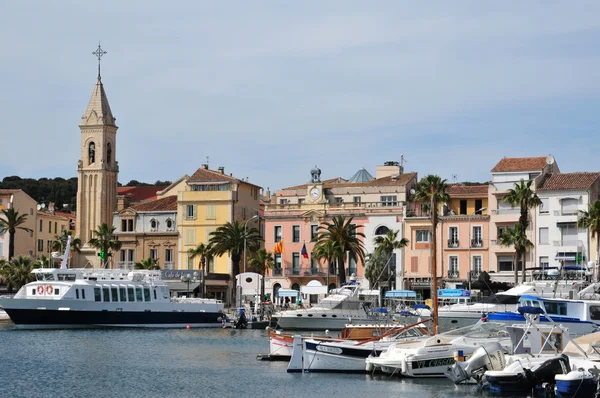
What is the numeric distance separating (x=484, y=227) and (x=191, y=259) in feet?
92.3

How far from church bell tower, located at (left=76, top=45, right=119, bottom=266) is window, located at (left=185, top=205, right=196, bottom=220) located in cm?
1216

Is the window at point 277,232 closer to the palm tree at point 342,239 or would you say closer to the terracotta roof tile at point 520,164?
the palm tree at point 342,239

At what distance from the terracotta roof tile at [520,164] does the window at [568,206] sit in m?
4.16

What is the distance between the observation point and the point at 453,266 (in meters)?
87.7

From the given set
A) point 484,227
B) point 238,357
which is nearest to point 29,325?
point 238,357

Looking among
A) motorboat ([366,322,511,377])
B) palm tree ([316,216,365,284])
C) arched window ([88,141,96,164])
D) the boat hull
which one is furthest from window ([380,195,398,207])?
motorboat ([366,322,511,377])

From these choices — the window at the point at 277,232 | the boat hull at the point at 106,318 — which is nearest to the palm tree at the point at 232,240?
the window at the point at 277,232

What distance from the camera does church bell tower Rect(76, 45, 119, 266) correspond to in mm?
109438

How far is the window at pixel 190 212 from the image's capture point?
101m

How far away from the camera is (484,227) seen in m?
86.9

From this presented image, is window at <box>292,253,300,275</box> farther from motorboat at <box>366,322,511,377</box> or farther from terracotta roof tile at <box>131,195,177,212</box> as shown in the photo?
motorboat at <box>366,322,511,377</box>

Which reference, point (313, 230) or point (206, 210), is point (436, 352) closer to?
point (313, 230)

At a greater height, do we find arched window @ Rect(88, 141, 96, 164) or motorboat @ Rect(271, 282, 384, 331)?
arched window @ Rect(88, 141, 96, 164)

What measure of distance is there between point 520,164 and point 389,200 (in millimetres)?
12089
